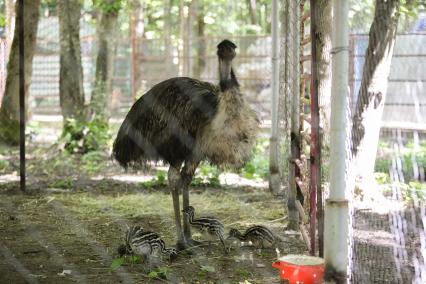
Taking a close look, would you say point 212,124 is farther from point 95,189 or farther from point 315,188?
point 95,189

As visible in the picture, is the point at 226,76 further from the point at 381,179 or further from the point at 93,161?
the point at 93,161

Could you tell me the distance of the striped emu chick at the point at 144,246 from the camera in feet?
14.6

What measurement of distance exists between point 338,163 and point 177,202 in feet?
6.09

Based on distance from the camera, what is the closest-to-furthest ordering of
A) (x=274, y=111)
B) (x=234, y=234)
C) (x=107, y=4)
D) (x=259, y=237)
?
(x=259, y=237), (x=234, y=234), (x=274, y=111), (x=107, y=4)

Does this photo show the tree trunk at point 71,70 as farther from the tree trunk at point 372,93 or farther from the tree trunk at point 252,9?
the tree trunk at point 252,9

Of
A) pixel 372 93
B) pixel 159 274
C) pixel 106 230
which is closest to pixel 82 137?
pixel 106 230

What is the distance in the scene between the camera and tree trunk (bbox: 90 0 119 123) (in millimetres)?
10945

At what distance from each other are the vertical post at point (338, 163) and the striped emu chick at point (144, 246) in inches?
52.4

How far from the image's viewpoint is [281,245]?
5.18 meters

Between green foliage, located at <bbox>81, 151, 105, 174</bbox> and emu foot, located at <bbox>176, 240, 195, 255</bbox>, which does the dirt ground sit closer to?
emu foot, located at <bbox>176, 240, 195, 255</bbox>

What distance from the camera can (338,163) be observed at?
11.7ft

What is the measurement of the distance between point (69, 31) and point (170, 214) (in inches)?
206

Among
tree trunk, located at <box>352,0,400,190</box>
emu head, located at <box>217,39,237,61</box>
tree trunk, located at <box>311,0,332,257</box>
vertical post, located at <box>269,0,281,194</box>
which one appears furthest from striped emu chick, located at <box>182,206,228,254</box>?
vertical post, located at <box>269,0,281,194</box>

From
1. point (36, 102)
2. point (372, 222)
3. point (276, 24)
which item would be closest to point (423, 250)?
point (372, 222)
